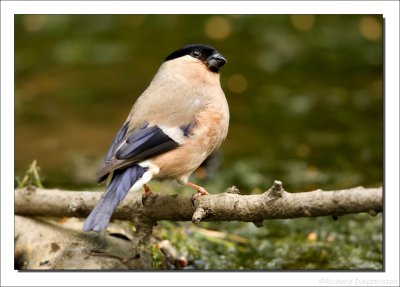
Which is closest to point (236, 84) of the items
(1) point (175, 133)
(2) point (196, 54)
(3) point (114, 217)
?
(2) point (196, 54)

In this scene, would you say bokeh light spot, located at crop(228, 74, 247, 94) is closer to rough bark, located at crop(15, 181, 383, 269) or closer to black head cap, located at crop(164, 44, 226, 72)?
black head cap, located at crop(164, 44, 226, 72)

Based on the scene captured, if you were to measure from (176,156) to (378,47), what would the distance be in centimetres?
474

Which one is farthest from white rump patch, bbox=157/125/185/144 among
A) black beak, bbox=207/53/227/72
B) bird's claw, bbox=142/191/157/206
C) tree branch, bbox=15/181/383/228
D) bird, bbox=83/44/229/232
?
black beak, bbox=207/53/227/72

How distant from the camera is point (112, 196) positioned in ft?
13.3

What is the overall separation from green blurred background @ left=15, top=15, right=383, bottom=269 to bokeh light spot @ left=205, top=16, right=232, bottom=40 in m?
0.01

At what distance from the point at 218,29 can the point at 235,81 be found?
758 mm

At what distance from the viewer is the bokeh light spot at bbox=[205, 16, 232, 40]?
28.4ft

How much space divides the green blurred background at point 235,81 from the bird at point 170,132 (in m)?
2.29

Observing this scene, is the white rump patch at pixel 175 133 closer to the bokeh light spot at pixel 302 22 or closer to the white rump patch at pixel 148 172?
the white rump patch at pixel 148 172

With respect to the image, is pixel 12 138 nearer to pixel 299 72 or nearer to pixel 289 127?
pixel 289 127

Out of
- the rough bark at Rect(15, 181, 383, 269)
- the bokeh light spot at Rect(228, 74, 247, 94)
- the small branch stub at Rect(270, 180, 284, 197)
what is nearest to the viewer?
the small branch stub at Rect(270, 180, 284, 197)

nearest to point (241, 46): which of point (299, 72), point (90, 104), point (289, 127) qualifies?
point (299, 72)

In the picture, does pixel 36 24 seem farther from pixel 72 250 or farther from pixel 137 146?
pixel 137 146

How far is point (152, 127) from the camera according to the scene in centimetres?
443
